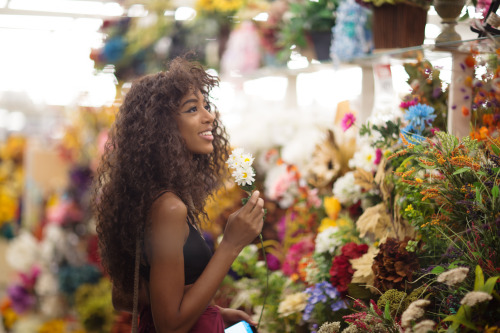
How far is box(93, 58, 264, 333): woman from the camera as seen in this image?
1.31 m

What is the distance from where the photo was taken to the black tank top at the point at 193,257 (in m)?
1.36

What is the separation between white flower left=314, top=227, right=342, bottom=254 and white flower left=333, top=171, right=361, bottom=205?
14 centimetres

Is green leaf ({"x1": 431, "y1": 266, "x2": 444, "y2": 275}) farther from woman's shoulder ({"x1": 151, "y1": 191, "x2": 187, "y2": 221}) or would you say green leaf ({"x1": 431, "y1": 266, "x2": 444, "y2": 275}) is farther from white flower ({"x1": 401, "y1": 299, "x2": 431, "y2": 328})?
woman's shoulder ({"x1": 151, "y1": 191, "x2": 187, "y2": 221})

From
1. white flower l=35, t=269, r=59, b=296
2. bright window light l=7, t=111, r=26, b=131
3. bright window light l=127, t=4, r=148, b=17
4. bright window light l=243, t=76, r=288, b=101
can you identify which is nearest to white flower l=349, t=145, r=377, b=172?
bright window light l=243, t=76, r=288, b=101

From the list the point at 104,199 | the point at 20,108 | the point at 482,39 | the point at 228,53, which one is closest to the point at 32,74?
the point at 20,108

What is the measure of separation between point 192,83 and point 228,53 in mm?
1668

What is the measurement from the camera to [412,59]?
6.33 ft

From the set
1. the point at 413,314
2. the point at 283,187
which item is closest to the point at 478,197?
the point at 413,314

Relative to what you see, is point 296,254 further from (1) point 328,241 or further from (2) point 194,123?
(2) point 194,123

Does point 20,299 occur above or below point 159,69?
below

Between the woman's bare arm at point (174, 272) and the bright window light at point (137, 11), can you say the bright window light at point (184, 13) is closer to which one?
the bright window light at point (137, 11)

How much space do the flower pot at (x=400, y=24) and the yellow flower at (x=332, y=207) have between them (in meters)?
0.67

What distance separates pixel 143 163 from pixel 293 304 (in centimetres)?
89

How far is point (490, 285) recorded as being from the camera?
43.3 inches
